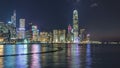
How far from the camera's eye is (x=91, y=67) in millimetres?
28547

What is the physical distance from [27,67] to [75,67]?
Answer: 3925mm

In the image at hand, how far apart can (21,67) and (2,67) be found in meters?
1.52

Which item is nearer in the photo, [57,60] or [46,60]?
[46,60]

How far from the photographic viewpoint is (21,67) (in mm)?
27984

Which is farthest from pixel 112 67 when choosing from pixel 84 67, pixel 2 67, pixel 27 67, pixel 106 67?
pixel 2 67

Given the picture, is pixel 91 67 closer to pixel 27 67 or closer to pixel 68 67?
pixel 68 67

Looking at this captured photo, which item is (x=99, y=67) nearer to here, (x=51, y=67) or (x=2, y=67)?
(x=51, y=67)

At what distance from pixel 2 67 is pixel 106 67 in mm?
8478

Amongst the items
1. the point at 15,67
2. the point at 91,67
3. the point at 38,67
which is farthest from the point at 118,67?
the point at 15,67

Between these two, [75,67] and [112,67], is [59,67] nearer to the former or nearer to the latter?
[75,67]

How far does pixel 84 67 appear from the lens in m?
28.5

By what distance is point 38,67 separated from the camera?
28.1 m

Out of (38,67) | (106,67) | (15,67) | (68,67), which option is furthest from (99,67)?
(15,67)

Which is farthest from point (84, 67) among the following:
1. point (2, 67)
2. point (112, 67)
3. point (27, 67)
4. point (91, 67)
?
point (2, 67)
